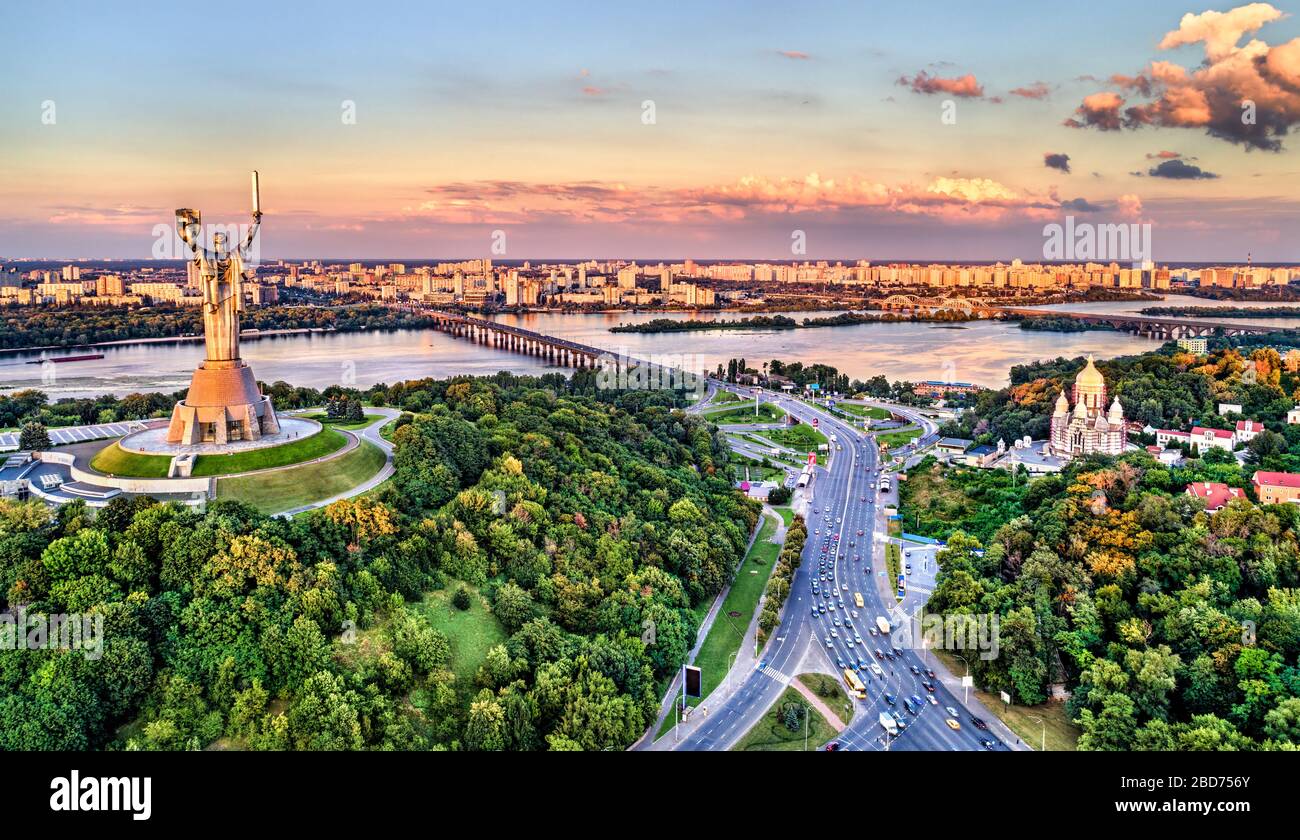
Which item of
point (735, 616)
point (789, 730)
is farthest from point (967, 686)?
point (735, 616)

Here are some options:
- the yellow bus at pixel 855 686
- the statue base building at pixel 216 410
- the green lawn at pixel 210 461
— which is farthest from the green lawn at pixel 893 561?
the statue base building at pixel 216 410

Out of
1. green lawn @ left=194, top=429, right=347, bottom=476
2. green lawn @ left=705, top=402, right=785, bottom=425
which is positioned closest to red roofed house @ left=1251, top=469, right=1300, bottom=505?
green lawn @ left=194, top=429, right=347, bottom=476

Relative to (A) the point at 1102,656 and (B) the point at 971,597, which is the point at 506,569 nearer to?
(B) the point at 971,597

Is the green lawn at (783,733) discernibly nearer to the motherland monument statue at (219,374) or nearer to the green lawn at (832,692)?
the green lawn at (832,692)

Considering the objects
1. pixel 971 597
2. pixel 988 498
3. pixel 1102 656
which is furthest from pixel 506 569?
pixel 988 498

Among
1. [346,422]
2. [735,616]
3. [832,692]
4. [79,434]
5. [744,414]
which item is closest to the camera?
[832,692]

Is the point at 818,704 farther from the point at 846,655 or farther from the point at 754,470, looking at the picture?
the point at 754,470
